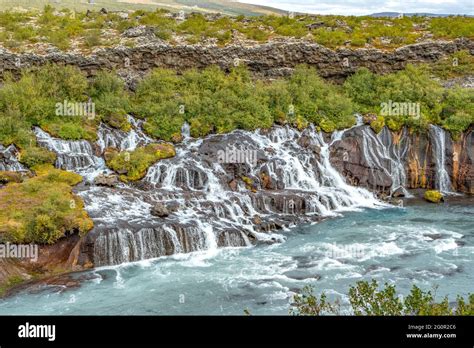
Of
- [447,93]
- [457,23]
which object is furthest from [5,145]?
[457,23]

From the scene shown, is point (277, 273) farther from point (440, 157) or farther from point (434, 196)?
point (440, 157)

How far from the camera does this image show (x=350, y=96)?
3744 cm

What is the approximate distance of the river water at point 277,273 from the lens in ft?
56.5

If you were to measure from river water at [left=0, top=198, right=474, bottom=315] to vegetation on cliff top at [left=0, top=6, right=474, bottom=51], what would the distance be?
2066 centimetres

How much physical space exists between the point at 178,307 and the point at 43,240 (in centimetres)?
651

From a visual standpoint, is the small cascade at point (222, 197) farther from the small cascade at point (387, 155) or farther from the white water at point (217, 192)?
the small cascade at point (387, 155)

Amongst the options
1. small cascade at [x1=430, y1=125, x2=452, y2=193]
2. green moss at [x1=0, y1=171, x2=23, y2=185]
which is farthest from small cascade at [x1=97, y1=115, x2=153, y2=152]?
small cascade at [x1=430, y1=125, x2=452, y2=193]

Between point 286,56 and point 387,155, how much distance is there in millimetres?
11923

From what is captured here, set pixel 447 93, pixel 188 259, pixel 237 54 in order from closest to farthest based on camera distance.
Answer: pixel 188 259 → pixel 447 93 → pixel 237 54

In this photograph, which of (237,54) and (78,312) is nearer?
(78,312)

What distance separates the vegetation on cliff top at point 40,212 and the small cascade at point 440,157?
21.6m

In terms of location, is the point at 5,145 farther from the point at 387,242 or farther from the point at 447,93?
the point at 447,93

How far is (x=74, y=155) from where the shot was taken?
92.5ft

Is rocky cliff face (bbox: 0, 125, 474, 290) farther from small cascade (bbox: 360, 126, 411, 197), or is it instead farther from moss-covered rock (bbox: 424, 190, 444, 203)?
moss-covered rock (bbox: 424, 190, 444, 203)
